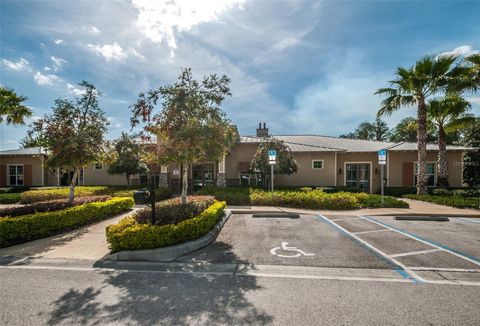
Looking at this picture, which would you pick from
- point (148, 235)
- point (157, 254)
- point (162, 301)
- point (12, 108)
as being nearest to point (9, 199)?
point (12, 108)

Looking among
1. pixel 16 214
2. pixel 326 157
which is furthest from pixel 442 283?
pixel 326 157

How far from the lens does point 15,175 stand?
2123cm

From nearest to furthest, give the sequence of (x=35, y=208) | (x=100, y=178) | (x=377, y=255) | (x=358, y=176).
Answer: (x=377, y=255), (x=35, y=208), (x=358, y=176), (x=100, y=178)

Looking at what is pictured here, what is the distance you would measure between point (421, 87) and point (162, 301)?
1730 cm

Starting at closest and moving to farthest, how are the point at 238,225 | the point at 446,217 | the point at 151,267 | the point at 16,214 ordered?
the point at 151,267 → the point at 16,214 → the point at 238,225 → the point at 446,217

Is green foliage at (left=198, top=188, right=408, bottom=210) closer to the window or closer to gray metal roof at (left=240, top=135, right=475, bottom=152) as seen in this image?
gray metal roof at (left=240, top=135, right=475, bottom=152)

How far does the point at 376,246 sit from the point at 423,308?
303 cm

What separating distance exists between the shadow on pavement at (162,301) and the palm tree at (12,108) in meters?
12.2

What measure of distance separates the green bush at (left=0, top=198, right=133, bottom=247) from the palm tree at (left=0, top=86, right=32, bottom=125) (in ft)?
24.5

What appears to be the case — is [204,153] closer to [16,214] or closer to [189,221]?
[189,221]

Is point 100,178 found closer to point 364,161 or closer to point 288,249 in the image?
point 288,249

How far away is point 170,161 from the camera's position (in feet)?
24.8

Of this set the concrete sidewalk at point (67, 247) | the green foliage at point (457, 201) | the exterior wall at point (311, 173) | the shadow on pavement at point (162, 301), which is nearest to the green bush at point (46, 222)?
the concrete sidewalk at point (67, 247)

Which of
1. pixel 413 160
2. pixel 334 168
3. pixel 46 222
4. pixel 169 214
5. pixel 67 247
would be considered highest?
pixel 413 160
